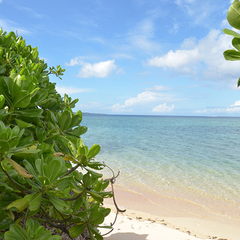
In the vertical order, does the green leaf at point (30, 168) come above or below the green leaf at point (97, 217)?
above

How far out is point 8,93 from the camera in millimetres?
921

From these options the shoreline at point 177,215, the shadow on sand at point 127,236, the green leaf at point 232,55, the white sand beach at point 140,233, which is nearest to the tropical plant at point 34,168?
the green leaf at point 232,55

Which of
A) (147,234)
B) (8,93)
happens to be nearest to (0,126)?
(8,93)

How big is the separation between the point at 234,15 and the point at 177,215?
19.3 ft

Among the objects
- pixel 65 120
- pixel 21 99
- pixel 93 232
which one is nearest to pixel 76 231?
pixel 93 232

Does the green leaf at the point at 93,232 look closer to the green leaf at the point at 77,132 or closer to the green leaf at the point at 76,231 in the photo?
the green leaf at the point at 76,231

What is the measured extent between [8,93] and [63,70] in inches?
71.7

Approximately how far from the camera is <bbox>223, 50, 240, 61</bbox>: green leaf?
65 cm

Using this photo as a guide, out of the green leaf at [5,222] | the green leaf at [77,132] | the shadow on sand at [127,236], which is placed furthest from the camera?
the shadow on sand at [127,236]

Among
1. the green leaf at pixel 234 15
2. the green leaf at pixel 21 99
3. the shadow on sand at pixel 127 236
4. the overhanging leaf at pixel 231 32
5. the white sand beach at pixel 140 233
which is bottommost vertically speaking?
the white sand beach at pixel 140 233

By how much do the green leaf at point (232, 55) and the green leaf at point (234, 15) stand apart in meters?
0.08

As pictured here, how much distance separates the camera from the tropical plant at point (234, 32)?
56cm

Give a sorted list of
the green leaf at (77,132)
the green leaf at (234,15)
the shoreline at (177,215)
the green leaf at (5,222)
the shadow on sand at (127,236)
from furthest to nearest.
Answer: the shoreline at (177,215)
the shadow on sand at (127,236)
the green leaf at (77,132)
the green leaf at (5,222)
the green leaf at (234,15)

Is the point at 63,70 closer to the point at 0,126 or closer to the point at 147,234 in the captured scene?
the point at 0,126
